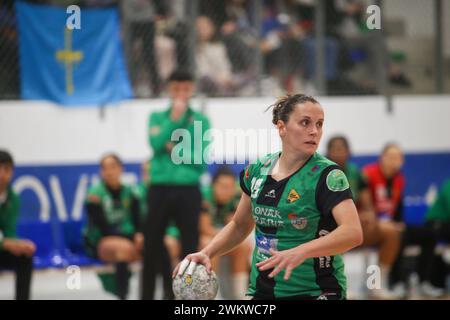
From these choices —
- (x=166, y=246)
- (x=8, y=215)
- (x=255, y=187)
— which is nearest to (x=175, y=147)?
(x=166, y=246)

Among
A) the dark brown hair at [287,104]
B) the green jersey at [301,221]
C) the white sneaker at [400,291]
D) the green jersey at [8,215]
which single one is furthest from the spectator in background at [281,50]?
the green jersey at [301,221]

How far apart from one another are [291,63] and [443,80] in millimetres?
2262

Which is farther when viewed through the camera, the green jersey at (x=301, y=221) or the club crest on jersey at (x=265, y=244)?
the club crest on jersey at (x=265, y=244)

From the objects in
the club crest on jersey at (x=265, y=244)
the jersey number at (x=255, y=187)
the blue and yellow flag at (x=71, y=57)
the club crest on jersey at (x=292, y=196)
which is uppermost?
the blue and yellow flag at (x=71, y=57)

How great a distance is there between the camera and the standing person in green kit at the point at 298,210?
165 inches

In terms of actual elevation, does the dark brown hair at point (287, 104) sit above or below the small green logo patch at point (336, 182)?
above

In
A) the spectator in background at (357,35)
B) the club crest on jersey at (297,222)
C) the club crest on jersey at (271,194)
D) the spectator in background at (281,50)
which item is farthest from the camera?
the spectator in background at (357,35)

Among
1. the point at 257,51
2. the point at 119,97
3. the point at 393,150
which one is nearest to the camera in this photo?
the point at 393,150

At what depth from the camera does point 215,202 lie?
8.81 m

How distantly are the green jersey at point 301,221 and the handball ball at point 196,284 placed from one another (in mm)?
229

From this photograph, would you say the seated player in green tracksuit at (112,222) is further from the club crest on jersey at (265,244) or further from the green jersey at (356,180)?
the club crest on jersey at (265,244)

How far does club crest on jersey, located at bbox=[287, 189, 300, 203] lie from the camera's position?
4265 mm

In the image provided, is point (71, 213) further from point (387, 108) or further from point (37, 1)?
point (387, 108)
